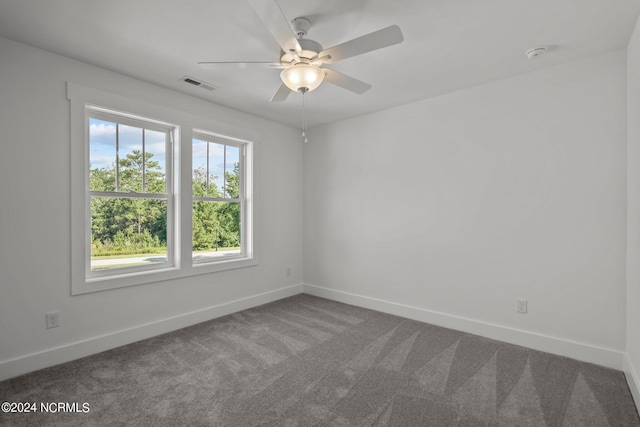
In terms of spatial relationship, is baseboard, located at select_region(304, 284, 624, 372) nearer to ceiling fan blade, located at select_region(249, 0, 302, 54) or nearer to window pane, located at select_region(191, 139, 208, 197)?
window pane, located at select_region(191, 139, 208, 197)

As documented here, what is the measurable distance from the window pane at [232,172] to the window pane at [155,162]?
81cm

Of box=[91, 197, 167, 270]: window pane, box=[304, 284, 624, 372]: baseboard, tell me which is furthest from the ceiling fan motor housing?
box=[304, 284, 624, 372]: baseboard

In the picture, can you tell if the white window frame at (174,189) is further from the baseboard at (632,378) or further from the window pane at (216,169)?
the baseboard at (632,378)

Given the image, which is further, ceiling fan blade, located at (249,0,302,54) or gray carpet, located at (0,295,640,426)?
gray carpet, located at (0,295,640,426)

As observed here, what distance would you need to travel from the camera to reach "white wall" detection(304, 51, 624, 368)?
8.56ft

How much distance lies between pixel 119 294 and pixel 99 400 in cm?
110

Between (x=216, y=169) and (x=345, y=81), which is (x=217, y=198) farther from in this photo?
(x=345, y=81)

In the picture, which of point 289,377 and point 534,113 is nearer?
point 289,377

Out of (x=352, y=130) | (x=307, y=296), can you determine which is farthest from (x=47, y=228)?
(x=352, y=130)

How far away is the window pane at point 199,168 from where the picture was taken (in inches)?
148

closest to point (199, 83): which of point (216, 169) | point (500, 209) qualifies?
point (216, 169)

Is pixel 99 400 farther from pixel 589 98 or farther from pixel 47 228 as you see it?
pixel 589 98

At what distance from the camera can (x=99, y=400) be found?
2113mm

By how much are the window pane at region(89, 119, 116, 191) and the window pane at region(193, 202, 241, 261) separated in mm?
930
